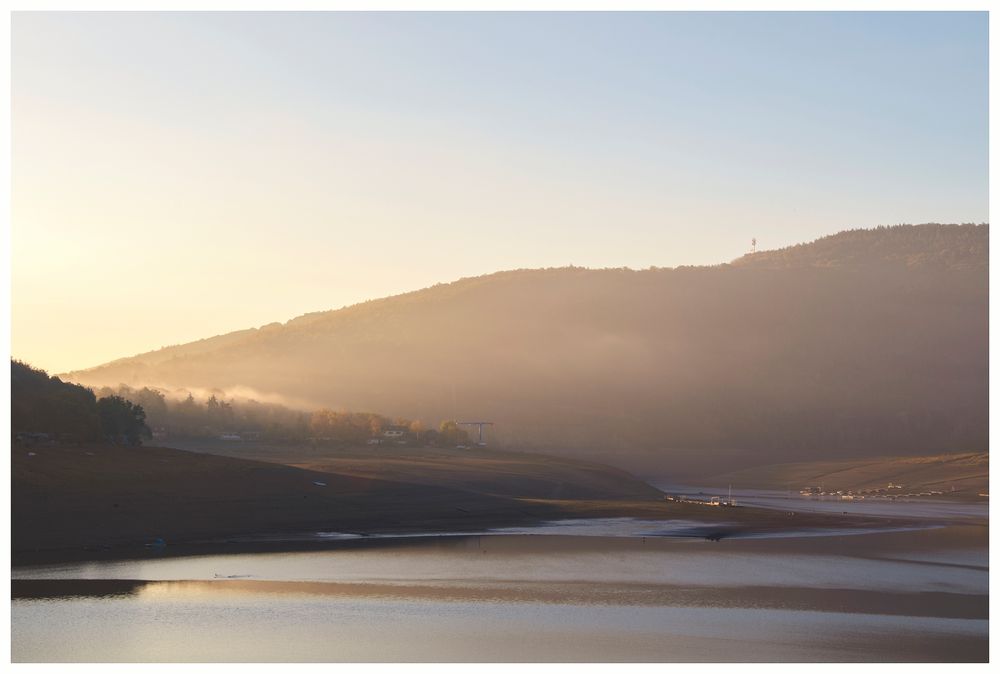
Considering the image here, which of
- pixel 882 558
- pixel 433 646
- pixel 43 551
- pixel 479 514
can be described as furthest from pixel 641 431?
pixel 433 646

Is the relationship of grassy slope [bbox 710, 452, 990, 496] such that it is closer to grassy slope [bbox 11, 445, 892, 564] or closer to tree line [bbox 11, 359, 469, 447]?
tree line [bbox 11, 359, 469, 447]

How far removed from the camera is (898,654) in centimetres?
3272

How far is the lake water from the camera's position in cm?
3272

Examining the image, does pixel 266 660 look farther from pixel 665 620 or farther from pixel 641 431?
pixel 641 431

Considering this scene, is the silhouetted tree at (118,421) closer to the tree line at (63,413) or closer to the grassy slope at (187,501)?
the tree line at (63,413)

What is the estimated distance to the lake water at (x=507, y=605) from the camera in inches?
1288

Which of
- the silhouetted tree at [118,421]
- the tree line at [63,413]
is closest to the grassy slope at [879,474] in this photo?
the silhouetted tree at [118,421]

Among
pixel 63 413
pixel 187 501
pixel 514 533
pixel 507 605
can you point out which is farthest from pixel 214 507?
pixel 507 605

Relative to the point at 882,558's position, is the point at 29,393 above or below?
above

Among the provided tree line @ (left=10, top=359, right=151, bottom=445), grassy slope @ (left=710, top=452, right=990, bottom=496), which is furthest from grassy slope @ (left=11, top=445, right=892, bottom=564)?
grassy slope @ (left=710, top=452, right=990, bottom=496)

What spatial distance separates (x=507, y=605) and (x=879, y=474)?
9342 cm

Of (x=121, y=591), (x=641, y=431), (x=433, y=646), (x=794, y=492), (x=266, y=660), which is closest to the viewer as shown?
(x=266, y=660)

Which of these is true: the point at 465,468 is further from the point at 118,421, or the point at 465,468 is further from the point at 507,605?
the point at 507,605

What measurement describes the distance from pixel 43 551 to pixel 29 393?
27.7 metres
